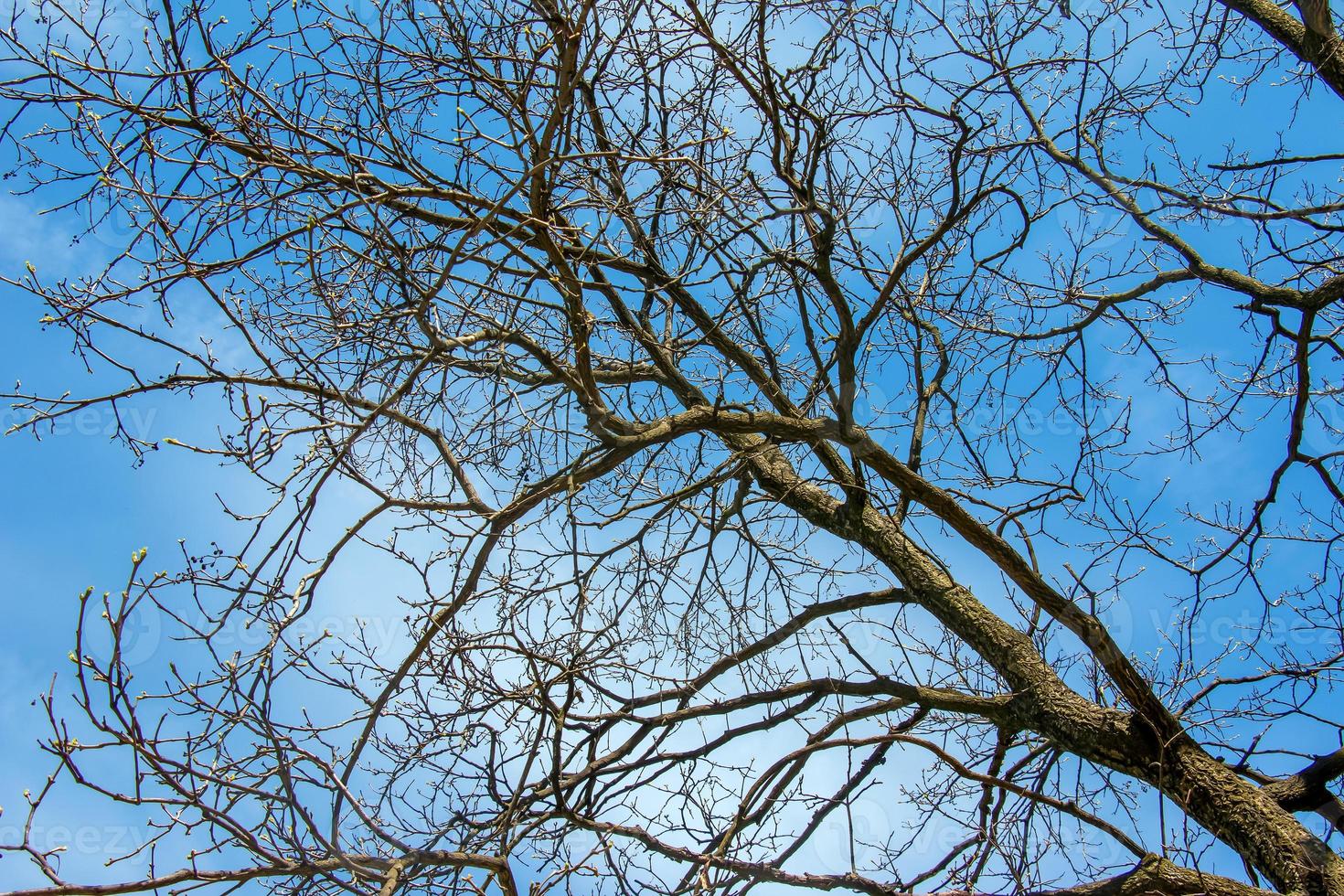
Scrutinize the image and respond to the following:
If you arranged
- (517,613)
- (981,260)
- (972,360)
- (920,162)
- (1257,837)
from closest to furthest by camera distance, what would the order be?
1. (517,613)
2. (1257,837)
3. (920,162)
4. (981,260)
5. (972,360)

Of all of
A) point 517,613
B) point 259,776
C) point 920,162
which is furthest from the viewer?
point 920,162

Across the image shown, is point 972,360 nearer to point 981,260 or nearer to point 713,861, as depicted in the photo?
point 981,260

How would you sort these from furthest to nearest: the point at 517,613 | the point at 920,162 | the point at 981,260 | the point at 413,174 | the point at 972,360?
the point at 972,360
the point at 981,260
the point at 920,162
the point at 517,613
the point at 413,174

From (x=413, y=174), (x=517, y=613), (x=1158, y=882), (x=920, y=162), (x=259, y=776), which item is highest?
(x=920, y=162)

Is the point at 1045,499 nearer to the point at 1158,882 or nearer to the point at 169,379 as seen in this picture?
the point at 1158,882

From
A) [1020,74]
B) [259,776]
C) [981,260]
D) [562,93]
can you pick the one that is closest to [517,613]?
[259,776]

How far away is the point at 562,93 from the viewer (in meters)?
3.62

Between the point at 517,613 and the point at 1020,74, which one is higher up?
the point at 1020,74

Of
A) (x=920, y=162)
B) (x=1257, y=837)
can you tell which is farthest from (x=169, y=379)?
(x=1257, y=837)

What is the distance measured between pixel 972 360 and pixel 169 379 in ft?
15.5

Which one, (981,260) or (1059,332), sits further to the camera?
(1059,332)

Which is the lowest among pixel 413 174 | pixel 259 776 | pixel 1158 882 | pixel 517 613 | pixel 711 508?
pixel 1158 882

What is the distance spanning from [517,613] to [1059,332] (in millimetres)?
4228

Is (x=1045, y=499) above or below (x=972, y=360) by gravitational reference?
below
